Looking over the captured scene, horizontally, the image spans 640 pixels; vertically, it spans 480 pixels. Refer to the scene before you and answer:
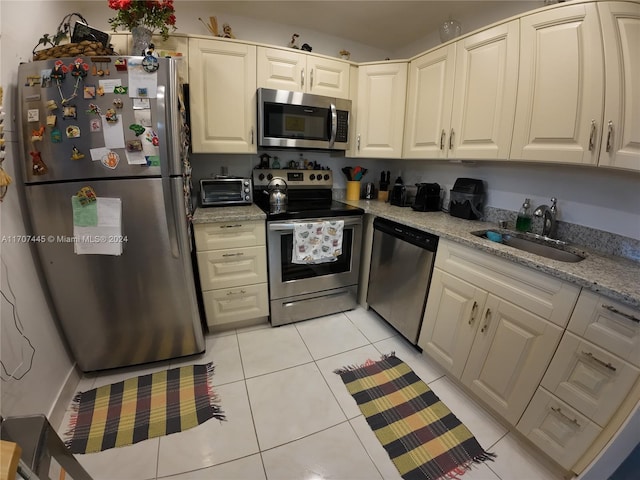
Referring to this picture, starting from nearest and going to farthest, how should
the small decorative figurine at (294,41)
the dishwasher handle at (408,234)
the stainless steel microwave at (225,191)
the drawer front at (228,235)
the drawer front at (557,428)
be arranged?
the drawer front at (557,428) → the dishwasher handle at (408,234) → the drawer front at (228,235) → the stainless steel microwave at (225,191) → the small decorative figurine at (294,41)

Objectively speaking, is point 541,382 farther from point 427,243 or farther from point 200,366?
point 200,366

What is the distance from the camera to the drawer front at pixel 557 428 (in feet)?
3.46

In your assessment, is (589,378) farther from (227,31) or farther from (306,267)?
(227,31)

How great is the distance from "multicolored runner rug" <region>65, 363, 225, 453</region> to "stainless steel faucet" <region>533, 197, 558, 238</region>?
7.00ft

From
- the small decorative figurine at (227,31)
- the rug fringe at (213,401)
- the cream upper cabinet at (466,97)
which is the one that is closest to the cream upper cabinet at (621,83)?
the cream upper cabinet at (466,97)

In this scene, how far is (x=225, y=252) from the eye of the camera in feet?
6.11

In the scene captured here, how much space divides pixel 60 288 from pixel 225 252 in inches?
33.8

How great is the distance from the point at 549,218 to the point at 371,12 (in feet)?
6.38

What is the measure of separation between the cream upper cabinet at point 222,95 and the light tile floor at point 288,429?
4.93ft

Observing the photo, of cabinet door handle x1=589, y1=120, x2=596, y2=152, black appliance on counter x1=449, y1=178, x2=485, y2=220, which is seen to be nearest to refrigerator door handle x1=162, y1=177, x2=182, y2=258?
black appliance on counter x1=449, y1=178, x2=485, y2=220

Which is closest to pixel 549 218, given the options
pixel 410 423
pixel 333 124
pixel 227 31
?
pixel 410 423

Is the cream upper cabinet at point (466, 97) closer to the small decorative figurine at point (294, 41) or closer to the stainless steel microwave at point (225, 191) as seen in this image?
the small decorative figurine at point (294, 41)

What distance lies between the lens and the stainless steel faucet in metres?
1.56

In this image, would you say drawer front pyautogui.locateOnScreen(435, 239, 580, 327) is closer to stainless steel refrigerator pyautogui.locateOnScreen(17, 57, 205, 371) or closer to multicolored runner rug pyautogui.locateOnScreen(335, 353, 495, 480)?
multicolored runner rug pyautogui.locateOnScreen(335, 353, 495, 480)
